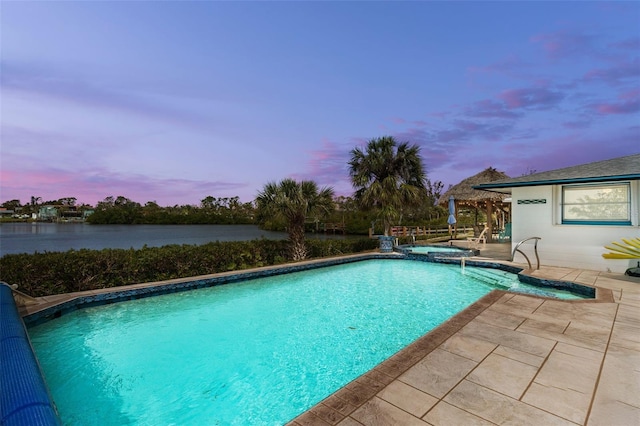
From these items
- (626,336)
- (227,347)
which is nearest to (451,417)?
(626,336)

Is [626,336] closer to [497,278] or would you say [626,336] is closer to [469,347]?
[469,347]

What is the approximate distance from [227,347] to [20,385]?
2.56 m

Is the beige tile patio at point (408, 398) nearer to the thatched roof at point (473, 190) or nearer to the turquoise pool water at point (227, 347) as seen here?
the turquoise pool water at point (227, 347)

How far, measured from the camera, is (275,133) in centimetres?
1462

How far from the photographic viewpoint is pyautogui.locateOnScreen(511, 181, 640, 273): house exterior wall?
739cm

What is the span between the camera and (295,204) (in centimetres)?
1063

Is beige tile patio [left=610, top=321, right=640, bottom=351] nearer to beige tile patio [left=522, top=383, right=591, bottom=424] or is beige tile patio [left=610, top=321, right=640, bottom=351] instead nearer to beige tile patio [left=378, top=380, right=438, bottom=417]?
beige tile patio [left=522, top=383, right=591, bottom=424]

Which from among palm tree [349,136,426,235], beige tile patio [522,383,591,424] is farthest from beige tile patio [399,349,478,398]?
palm tree [349,136,426,235]

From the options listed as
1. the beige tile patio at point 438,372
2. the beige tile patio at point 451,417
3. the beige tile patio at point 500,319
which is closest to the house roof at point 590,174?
the beige tile patio at point 500,319

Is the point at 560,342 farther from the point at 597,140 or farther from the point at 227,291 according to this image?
the point at 597,140

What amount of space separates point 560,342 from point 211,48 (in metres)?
11.6

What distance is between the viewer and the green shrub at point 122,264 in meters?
6.34

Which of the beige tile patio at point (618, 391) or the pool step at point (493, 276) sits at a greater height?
the beige tile patio at point (618, 391)

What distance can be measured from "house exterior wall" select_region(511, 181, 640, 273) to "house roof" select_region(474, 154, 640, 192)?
1.07 feet
